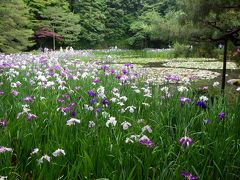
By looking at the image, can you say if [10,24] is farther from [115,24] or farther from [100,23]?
[115,24]

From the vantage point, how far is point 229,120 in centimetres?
280

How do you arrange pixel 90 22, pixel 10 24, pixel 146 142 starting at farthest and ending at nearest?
1. pixel 90 22
2. pixel 10 24
3. pixel 146 142

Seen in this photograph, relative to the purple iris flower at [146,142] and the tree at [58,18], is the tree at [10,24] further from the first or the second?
the purple iris flower at [146,142]

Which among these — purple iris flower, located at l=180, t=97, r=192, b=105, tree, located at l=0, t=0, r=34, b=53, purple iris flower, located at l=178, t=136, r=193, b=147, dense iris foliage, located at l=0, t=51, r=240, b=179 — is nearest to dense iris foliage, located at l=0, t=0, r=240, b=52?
tree, located at l=0, t=0, r=34, b=53

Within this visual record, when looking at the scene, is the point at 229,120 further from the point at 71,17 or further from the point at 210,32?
the point at 71,17

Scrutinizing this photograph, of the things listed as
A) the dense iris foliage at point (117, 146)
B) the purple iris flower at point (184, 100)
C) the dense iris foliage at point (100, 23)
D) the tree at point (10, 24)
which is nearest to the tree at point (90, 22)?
the dense iris foliage at point (100, 23)

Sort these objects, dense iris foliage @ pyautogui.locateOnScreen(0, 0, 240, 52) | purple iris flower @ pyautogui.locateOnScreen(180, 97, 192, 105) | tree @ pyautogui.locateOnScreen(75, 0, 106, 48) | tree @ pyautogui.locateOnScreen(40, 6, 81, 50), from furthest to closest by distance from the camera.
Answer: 1. tree @ pyautogui.locateOnScreen(75, 0, 106, 48)
2. tree @ pyautogui.locateOnScreen(40, 6, 81, 50)
3. dense iris foliage @ pyautogui.locateOnScreen(0, 0, 240, 52)
4. purple iris flower @ pyautogui.locateOnScreen(180, 97, 192, 105)

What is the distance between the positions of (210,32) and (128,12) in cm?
1819

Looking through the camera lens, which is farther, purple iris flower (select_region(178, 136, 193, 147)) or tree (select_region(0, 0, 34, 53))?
tree (select_region(0, 0, 34, 53))

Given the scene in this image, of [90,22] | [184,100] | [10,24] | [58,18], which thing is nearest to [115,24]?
[90,22]

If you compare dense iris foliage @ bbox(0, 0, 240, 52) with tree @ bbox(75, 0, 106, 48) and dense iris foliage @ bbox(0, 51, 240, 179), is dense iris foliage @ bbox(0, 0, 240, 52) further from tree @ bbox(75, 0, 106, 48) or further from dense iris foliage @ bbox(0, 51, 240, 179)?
dense iris foliage @ bbox(0, 51, 240, 179)

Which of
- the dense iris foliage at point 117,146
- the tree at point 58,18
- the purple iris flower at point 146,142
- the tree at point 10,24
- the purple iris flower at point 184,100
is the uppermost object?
the tree at point 58,18

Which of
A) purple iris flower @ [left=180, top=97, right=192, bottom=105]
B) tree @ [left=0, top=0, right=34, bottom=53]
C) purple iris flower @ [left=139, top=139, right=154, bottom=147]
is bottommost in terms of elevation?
purple iris flower @ [left=139, top=139, right=154, bottom=147]

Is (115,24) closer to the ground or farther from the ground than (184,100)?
farther from the ground
